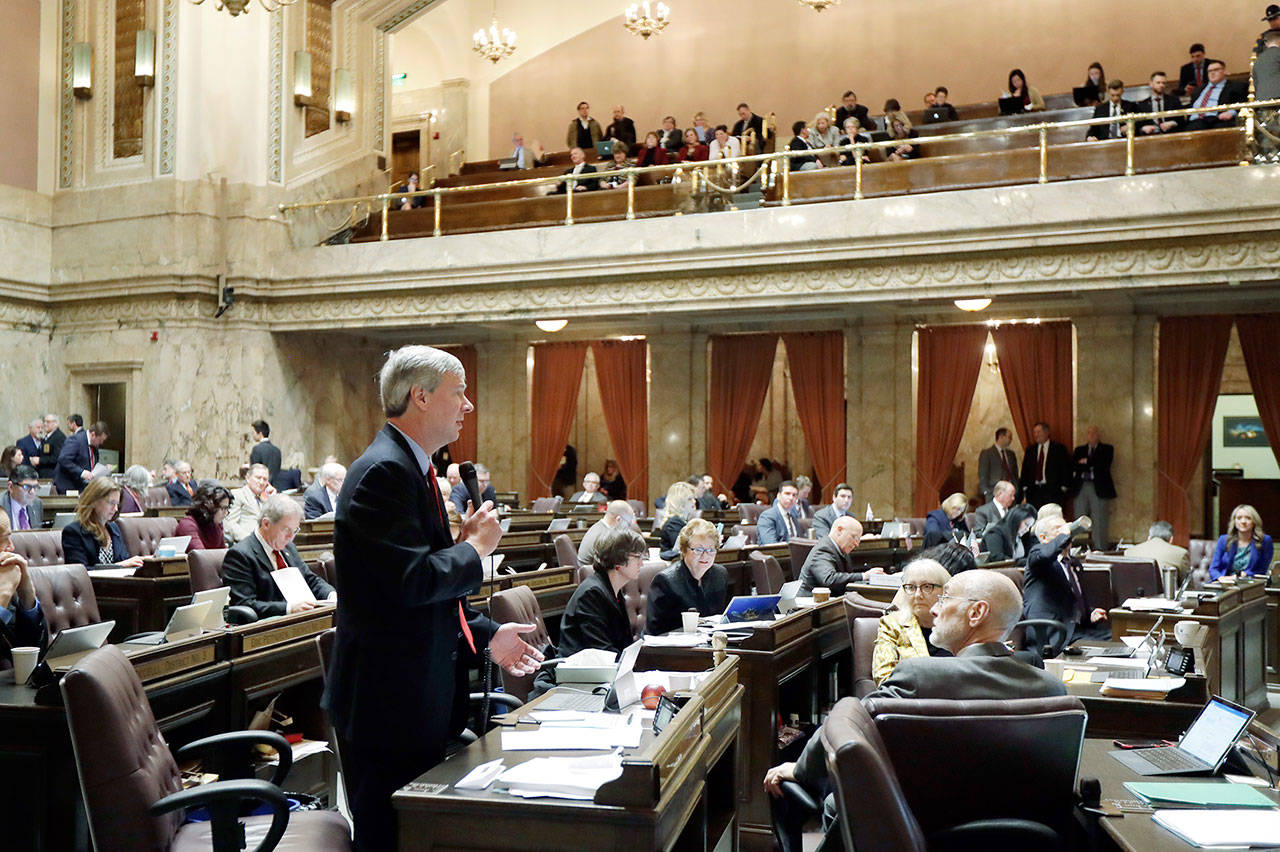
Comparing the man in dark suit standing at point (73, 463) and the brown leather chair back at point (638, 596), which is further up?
the man in dark suit standing at point (73, 463)

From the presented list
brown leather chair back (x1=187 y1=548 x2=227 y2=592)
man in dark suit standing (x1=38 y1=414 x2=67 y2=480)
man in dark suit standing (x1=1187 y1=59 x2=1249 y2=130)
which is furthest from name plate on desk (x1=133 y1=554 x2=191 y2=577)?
man in dark suit standing (x1=1187 y1=59 x2=1249 y2=130)

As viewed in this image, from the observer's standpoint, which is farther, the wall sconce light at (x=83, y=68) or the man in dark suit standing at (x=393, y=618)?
the wall sconce light at (x=83, y=68)

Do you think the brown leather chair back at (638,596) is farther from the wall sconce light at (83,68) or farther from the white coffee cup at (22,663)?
the wall sconce light at (83,68)

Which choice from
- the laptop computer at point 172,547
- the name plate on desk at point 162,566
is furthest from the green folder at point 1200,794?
the laptop computer at point 172,547

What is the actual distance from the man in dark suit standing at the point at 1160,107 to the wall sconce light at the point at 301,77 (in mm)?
9765

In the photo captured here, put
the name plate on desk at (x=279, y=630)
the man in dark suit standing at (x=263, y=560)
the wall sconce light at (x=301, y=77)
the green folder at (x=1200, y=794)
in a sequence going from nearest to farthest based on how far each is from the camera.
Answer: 1. the green folder at (x=1200, y=794)
2. the name plate on desk at (x=279, y=630)
3. the man in dark suit standing at (x=263, y=560)
4. the wall sconce light at (x=301, y=77)

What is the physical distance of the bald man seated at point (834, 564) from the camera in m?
6.40

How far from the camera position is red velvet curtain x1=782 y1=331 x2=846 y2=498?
13727mm

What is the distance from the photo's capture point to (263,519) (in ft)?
16.9

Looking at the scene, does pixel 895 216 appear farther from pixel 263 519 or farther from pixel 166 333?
pixel 166 333

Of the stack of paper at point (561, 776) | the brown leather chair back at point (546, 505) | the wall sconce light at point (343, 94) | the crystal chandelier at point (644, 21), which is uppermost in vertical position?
the crystal chandelier at point (644, 21)

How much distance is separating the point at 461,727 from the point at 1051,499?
11087mm

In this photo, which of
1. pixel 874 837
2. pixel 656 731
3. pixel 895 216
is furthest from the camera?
pixel 895 216

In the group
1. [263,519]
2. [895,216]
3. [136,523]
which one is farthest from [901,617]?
[895,216]
